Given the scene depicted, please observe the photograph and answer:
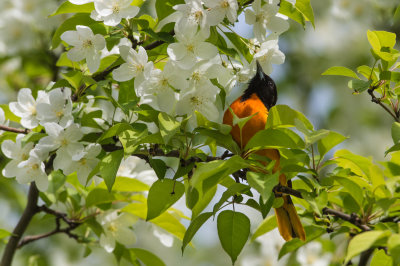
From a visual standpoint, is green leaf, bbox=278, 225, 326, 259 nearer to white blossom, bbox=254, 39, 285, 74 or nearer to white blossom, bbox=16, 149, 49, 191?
white blossom, bbox=254, 39, 285, 74

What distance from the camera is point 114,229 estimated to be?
86.4 inches

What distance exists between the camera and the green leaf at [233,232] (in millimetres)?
1484

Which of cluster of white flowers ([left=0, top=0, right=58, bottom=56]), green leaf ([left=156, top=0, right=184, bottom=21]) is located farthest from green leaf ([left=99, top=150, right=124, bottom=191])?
cluster of white flowers ([left=0, top=0, right=58, bottom=56])

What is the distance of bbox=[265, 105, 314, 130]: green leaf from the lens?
146cm

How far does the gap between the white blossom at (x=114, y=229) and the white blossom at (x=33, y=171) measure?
0.46 meters

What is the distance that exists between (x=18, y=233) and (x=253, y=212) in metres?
2.77

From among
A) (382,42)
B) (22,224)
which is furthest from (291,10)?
(22,224)

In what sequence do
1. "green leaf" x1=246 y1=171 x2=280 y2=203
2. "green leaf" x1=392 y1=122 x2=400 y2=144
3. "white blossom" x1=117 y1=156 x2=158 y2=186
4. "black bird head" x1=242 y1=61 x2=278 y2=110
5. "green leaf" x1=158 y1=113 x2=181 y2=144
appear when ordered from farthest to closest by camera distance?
"black bird head" x1=242 y1=61 x2=278 y2=110 < "white blossom" x1=117 y1=156 x2=158 y2=186 < "green leaf" x1=392 y1=122 x2=400 y2=144 < "green leaf" x1=158 y1=113 x2=181 y2=144 < "green leaf" x1=246 y1=171 x2=280 y2=203

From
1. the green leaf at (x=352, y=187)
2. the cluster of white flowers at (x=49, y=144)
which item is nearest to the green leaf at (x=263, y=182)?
the green leaf at (x=352, y=187)

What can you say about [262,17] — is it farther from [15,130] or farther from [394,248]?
[15,130]

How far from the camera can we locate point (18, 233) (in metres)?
2.15

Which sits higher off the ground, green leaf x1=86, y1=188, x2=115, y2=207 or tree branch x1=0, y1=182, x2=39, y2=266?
green leaf x1=86, y1=188, x2=115, y2=207

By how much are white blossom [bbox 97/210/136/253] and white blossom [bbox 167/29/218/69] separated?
2.98ft

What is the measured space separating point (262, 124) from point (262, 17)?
64cm
